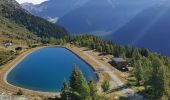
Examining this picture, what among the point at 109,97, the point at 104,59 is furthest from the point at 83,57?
the point at 109,97

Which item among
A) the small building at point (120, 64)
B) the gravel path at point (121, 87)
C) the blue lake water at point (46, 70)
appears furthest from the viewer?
the small building at point (120, 64)

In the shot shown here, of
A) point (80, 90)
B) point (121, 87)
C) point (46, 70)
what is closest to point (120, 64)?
point (46, 70)

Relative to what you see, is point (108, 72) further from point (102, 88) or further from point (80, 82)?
point (80, 82)

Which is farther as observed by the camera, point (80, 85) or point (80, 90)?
point (80, 85)

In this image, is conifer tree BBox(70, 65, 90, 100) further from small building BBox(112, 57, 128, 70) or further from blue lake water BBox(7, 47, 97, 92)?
small building BBox(112, 57, 128, 70)

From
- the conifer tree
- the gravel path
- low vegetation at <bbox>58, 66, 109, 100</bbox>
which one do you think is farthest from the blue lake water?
the conifer tree

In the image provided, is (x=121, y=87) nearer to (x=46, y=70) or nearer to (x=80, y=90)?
(x=80, y=90)

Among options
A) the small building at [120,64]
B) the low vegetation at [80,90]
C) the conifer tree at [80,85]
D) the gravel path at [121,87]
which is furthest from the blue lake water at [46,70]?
the conifer tree at [80,85]

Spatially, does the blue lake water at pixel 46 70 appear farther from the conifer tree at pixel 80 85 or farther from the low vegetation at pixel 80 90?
the conifer tree at pixel 80 85
